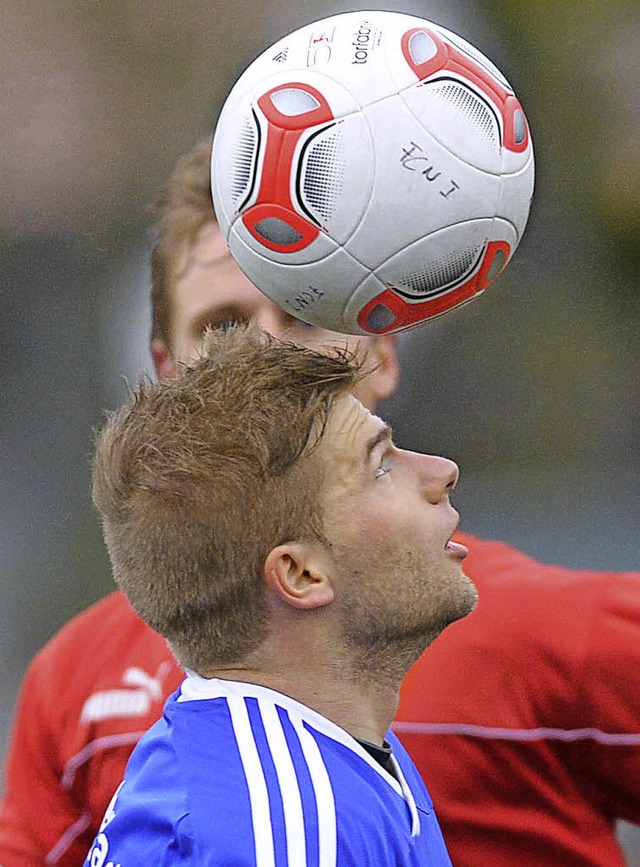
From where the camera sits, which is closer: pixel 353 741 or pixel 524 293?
pixel 353 741

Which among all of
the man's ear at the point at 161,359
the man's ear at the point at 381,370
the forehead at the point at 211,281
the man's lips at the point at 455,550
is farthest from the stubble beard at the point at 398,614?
the man's ear at the point at 161,359

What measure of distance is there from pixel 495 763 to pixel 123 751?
80 centimetres

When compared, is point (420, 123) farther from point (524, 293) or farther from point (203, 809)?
point (524, 293)

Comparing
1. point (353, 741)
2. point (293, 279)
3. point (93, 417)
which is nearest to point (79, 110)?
point (93, 417)

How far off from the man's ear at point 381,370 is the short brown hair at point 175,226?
1.62ft

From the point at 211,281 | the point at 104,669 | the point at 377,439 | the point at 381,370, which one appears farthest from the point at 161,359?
the point at 377,439

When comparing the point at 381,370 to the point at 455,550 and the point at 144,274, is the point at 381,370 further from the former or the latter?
the point at 144,274

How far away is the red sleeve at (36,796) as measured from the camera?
8.22 feet

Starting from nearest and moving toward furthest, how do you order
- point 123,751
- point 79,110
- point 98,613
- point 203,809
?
point 203,809
point 123,751
point 98,613
point 79,110

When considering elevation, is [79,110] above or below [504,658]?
above

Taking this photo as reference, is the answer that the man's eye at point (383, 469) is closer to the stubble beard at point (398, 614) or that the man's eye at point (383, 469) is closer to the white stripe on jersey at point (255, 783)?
the stubble beard at point (398, 614)

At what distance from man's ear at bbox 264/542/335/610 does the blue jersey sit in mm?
146

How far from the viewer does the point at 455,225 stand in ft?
6.16

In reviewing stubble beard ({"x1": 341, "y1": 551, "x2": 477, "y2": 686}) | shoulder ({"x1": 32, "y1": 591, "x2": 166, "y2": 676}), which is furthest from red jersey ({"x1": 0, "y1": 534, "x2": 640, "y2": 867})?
shoulder ({"x1": 32, "y1": 591, "x2": 166, "y2": 676})
